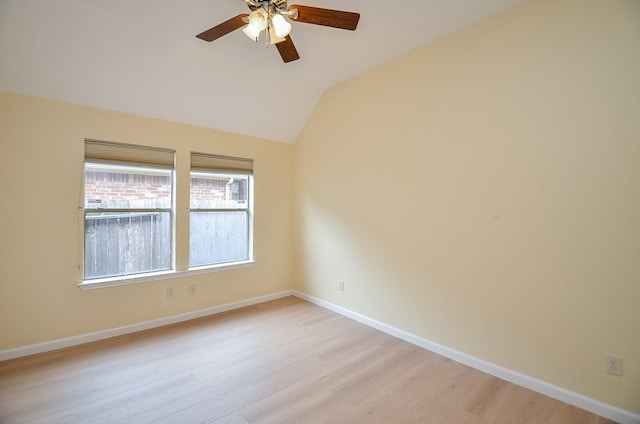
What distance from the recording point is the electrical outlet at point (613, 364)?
1822 mm

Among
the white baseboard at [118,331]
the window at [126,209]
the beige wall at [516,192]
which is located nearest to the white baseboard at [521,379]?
the beige wall at [516,192]

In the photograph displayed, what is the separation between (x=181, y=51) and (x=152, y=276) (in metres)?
2.33

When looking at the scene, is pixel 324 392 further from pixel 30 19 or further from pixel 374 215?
pixel 30 19

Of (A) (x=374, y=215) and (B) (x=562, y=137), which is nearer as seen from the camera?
(B) (x=562, y=137)

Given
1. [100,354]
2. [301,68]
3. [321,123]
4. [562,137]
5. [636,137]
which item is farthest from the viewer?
[321,123]

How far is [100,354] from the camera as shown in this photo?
8.57ft

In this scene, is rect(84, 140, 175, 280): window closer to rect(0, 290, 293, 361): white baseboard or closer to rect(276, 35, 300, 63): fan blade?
rect(0, 290, 293, 361): white baseboard

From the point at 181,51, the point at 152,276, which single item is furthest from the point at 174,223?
the point at 181,51

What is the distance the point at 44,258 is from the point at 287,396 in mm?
2520

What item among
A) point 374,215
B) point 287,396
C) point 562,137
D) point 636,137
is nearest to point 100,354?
point 287,396

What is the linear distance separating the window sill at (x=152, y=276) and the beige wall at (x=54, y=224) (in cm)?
6

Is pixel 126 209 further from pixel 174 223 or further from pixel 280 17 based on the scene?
pixel 280 17

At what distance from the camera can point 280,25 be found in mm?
1777

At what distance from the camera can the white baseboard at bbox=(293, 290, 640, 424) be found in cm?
182
